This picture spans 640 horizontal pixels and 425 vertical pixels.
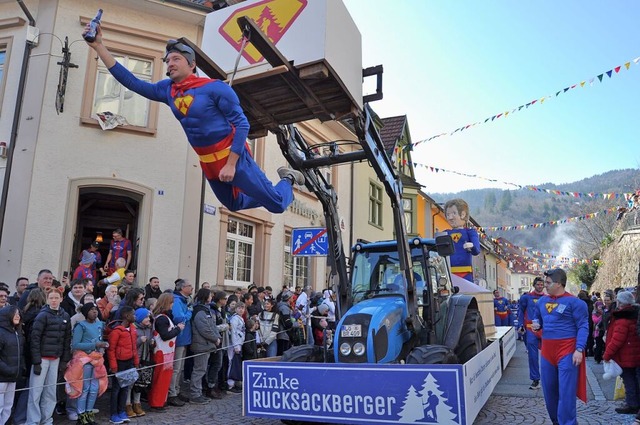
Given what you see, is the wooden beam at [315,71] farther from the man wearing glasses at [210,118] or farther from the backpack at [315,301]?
the backpack at [315,301]

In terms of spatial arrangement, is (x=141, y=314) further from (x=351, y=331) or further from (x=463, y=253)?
(x=463, y=253)

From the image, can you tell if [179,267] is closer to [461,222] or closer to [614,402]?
[461,222]

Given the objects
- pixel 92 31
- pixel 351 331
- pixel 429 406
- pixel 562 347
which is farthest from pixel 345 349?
pixel 92 31

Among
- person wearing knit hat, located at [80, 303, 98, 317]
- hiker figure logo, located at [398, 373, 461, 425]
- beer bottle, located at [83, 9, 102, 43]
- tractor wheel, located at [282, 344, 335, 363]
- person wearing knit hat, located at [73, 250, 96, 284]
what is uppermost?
beer bottle, located at [83, 9, 102, 43]

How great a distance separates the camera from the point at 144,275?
446 inches

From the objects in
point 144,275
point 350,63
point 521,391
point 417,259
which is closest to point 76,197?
point 144,275

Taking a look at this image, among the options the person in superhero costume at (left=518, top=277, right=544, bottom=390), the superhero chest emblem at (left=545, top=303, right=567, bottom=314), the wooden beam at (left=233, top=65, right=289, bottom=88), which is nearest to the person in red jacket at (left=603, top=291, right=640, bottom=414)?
the person in superhero costume at (left=518, top=277, right=544, bottom=390)

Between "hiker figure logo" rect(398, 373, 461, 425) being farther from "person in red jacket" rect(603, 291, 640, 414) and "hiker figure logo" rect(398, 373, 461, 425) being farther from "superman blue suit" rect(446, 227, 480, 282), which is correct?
"superman blue suit" rect(446, 227, 480, 282)

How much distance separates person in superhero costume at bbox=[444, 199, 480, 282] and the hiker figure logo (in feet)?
15.2

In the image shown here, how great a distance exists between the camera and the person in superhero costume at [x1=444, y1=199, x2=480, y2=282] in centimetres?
961

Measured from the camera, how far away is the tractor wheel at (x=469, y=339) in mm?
6758

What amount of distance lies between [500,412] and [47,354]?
6006 millimetres

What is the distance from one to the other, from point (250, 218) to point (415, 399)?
31.4ft

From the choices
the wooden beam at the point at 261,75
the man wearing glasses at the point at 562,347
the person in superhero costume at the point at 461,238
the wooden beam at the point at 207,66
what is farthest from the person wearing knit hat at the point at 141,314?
the man wearing glasses at the point at 562,347
